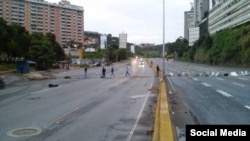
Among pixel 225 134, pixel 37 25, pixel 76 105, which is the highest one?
pixel 37 25

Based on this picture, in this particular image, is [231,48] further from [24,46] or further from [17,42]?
[17,42]

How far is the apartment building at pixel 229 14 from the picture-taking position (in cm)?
10375

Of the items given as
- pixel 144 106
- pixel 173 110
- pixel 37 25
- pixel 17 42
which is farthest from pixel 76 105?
pixel 37 25

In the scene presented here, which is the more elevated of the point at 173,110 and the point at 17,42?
the point at 17,42

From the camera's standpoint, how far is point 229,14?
125 meters

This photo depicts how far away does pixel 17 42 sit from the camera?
255 ft

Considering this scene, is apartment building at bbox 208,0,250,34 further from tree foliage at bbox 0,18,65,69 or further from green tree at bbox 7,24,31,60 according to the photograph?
green tree at bbox 7,24,31,60

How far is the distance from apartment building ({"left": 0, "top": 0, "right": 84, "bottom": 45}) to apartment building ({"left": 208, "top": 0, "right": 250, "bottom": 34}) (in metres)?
75.3

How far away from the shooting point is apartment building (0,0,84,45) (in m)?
156

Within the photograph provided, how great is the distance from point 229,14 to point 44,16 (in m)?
90.2

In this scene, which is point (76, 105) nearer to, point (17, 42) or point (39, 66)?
point (39, 66)

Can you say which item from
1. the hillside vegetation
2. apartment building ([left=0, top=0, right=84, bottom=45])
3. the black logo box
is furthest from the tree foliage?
apartment building ([left=0, top=0, right=84, bottom=45])

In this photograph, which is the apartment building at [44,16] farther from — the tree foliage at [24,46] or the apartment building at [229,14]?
the apartment building at [229,14]

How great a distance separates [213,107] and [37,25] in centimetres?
Answer: 16261
